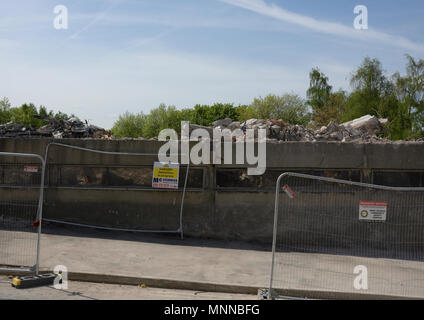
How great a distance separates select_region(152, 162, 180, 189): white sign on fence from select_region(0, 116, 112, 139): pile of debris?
2895mm

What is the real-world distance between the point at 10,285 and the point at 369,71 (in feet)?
169

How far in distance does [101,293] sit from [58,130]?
24.6 feet

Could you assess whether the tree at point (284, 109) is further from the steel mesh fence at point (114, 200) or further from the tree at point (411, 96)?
the steel mesh fence at point (114, 200)

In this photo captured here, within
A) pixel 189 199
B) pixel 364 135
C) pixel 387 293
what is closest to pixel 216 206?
pixel 189 199

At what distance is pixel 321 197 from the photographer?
9.87 metres

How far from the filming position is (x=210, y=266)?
7969 millimetres

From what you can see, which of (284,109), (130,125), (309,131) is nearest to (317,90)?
(284,109)

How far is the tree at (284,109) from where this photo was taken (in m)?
54.6

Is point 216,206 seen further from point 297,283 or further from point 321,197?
point 297,283

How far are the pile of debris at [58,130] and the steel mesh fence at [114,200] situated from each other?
1.32m

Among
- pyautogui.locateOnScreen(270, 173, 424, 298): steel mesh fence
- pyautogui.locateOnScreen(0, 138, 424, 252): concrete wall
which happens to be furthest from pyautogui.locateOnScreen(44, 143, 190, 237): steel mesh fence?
pyautogui.locateOnScreen(270, 173, 424, 298): steel mesh fence

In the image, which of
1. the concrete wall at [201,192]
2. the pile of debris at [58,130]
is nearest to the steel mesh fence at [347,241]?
the concrete wall at [201,192]

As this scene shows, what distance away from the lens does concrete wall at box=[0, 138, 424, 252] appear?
9820mm

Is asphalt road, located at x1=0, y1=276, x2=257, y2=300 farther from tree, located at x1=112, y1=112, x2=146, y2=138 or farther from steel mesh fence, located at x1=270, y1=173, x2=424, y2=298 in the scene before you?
tree, located at x1=112, y1=112, x2=146, y2=138
